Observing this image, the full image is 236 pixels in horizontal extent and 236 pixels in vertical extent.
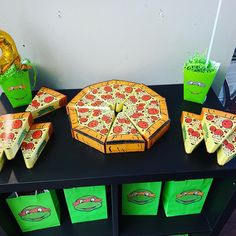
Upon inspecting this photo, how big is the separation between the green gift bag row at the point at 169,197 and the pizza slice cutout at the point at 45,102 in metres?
0.37

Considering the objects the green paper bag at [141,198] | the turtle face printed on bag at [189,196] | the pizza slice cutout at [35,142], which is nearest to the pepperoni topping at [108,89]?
the pizza slice cutout at [35,142]

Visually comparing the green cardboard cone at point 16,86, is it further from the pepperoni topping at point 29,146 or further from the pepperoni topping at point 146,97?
the pepperoni topping at point 146,97

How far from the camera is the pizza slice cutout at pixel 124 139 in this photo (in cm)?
72

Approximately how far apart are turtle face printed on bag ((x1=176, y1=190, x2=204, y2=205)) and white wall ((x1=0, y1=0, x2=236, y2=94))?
1.46ft

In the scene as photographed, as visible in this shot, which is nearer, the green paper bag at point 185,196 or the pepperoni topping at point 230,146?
the pepperoni topping at point 230,146

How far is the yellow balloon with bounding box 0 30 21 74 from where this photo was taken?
0.74 m

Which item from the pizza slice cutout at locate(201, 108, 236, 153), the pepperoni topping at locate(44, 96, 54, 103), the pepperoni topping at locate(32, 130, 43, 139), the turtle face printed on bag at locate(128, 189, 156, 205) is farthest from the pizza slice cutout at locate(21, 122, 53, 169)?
the pizza slice cutout at locate(201, 108, 236, 153)

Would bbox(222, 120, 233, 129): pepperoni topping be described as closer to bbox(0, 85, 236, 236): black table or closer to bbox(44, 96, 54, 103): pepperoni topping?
bbox(0, 85, 236, 236): black table

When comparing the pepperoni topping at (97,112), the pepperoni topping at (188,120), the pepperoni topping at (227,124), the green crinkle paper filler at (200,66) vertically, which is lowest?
the pepperoni topping at (188,120)

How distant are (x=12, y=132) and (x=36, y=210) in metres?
0.32

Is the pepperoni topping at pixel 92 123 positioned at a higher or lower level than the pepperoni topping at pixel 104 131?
higher

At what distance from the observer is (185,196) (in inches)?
35.2

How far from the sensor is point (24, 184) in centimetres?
67

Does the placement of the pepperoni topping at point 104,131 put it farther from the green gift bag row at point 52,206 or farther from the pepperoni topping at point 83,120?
the green gift bag row at point 52,206
